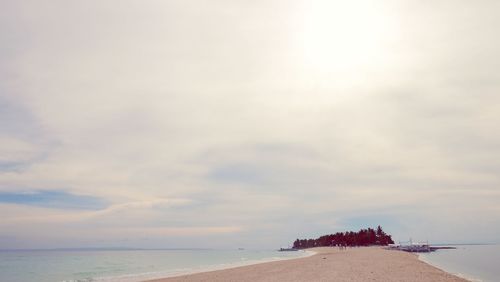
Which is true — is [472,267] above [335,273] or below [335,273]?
below

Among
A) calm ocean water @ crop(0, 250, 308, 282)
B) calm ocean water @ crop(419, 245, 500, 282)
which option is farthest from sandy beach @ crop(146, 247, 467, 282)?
calm ocean water @ crop(0, 250, 308, 282)

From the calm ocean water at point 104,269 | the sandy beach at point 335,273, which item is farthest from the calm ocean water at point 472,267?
the calm ocean water at point 104,269

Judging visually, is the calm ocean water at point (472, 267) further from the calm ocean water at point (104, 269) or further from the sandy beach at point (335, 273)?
the calm ocean water at point (104, 269)

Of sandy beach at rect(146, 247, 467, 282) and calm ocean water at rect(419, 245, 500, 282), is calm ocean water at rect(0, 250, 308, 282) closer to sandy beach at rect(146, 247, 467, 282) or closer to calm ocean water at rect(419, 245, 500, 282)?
sandy beach at rect(146, 247, 467, 282)

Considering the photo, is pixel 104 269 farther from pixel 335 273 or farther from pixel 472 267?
pixel 472 267

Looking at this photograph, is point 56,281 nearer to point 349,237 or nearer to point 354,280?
point 354,280

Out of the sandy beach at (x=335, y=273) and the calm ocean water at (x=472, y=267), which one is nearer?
the sandy beach at (x=335, y=273)

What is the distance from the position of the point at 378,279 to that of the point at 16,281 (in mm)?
40134

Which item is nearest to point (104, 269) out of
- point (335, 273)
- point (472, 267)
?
point (335, 273)

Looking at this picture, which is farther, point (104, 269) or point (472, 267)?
point (104, 269)

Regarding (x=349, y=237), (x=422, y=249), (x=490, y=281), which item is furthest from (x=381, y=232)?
(x=490, y=281)

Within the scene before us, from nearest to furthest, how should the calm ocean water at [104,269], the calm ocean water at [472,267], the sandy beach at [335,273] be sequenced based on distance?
the sandy beach at [335,273], the calm ocean water at [472,267], the calm ocean water at [104,269]

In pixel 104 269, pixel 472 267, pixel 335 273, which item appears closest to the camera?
pixel 335 273

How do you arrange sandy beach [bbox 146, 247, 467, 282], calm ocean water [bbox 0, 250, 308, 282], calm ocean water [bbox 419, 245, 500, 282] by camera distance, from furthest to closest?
1. calm ocean water [bbox 0, 250, 308, 282]
2. calm ocean water [bbox 419, 245, 500, 282]
3. sandy beach [bbox 146, 247, 467, 282]
